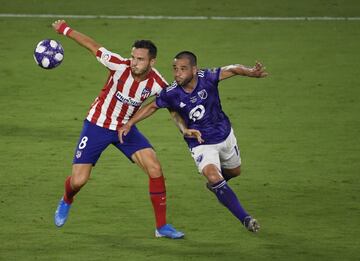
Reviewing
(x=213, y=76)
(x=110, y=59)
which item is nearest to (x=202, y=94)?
(x=213, y=76)

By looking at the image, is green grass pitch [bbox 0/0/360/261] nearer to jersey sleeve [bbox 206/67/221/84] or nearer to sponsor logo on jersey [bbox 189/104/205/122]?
sponsor logo on jersey [bbox 189/104/205/122]

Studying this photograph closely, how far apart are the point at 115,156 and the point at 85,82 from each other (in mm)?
4258

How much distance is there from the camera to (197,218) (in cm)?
1295

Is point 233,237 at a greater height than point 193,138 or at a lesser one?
lesser

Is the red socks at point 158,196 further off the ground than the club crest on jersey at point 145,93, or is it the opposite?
the club crest on jersey at point 145,93

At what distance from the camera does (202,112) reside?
→ 1206 centimetres

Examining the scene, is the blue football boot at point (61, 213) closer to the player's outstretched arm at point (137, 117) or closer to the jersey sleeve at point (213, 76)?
the player's outstretched arm at point (137, 117)

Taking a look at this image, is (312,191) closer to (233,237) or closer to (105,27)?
(233,237)

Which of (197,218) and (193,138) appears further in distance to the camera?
(197,218)

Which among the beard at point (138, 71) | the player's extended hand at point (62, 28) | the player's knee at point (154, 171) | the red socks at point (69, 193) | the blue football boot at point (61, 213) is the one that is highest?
the player's extended hand at point (62, 28)

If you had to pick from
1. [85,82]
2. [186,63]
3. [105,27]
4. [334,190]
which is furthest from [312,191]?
[105,27]

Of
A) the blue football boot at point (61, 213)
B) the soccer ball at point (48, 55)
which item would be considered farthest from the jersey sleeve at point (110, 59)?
the blue football boot at point (61, 213)

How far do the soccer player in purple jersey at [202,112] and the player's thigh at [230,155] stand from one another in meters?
0.01

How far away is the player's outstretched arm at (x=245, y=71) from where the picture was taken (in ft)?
38.1
